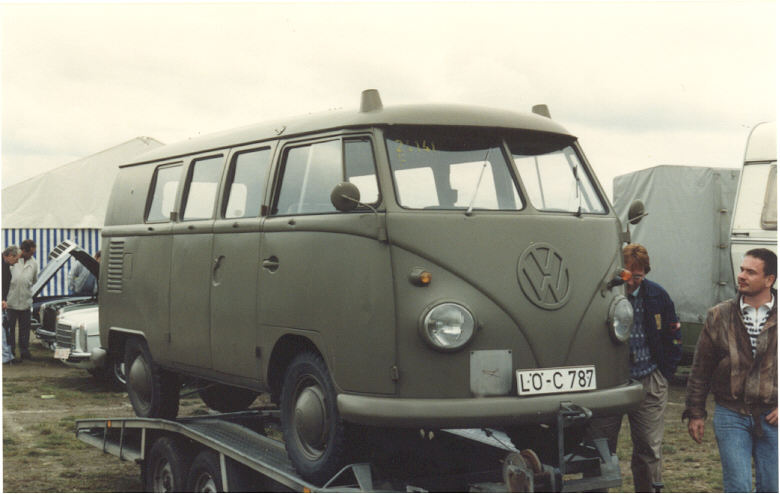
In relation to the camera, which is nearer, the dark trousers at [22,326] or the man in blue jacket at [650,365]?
the man in blue jacket at [650,365]

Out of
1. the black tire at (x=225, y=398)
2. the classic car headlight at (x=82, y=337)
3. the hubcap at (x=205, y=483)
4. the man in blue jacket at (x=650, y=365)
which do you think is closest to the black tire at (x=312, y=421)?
the hubcap at (x=205, y=483)

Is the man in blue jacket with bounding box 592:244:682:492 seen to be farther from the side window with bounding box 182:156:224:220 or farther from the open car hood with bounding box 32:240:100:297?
the open car hood with bounding box 32:240:100:297

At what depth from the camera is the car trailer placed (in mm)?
5297

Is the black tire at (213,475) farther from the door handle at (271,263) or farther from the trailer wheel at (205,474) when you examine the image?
the door handle at (271,263)

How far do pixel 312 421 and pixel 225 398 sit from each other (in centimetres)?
379

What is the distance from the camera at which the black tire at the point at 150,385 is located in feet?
25.9

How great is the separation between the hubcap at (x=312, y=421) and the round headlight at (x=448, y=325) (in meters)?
0.90

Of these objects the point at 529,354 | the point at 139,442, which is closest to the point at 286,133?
the point at 529,354

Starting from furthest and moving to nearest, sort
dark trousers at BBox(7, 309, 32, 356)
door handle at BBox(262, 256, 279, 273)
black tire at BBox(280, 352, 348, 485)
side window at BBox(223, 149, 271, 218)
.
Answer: dark trousers at BBox(7, 309, 32, 356)
side window at BBox(223, 149, 271, 218)
door handle at BBox(262, 256, 279, 273)
black tire at BBox(280, 352, 348, 485)

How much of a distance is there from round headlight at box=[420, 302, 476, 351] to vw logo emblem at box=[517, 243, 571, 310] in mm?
427

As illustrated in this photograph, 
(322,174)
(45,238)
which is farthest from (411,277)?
(45,238)

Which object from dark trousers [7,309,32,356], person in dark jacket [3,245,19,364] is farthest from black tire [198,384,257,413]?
dark trousers [7,309,32,356]

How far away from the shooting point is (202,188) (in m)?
7.25

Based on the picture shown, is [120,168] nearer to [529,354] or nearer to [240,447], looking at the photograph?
[240,447]
